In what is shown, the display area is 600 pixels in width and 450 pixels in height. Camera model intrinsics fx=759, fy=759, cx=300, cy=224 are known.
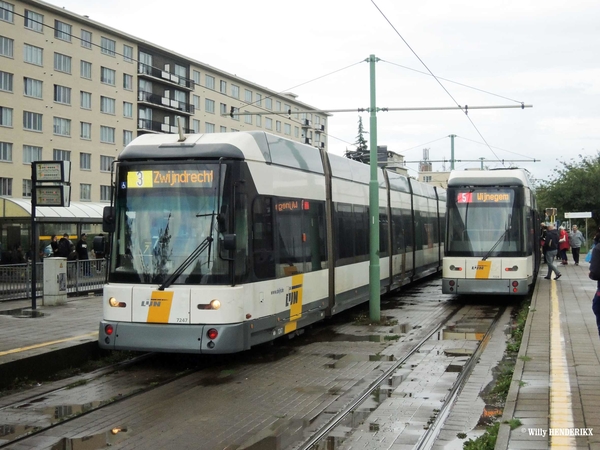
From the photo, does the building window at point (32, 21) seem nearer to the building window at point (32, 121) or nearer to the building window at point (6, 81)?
the building window at point (6, 81)

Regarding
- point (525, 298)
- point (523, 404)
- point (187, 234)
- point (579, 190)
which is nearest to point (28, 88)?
point (579, 190)

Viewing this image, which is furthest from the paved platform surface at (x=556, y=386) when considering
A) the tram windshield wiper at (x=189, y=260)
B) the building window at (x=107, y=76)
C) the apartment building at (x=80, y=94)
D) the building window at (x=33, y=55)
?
the building window at (x=107, y=76)

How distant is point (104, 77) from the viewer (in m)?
60.7

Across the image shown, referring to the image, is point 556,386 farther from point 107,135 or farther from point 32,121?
point 107,135

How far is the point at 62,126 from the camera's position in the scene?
5659 centimetres

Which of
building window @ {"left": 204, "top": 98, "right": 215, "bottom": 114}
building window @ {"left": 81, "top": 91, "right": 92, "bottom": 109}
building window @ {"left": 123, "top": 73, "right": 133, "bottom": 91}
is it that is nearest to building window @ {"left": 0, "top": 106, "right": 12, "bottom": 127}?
building window @ {"left": 81, "top": 91, "right": 92, "bottom": 109}

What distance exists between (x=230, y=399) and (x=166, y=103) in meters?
62.1

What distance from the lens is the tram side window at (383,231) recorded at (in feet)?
61.6

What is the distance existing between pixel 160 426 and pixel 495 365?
512cm

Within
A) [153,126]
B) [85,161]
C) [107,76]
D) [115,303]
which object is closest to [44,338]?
[115,303]

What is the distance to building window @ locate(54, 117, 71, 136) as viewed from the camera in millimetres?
56000

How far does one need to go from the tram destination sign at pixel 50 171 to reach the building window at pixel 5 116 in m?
37.6

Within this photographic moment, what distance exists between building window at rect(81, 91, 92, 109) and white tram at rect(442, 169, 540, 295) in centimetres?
4541

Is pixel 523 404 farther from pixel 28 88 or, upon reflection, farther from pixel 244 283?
pixel 28 88
